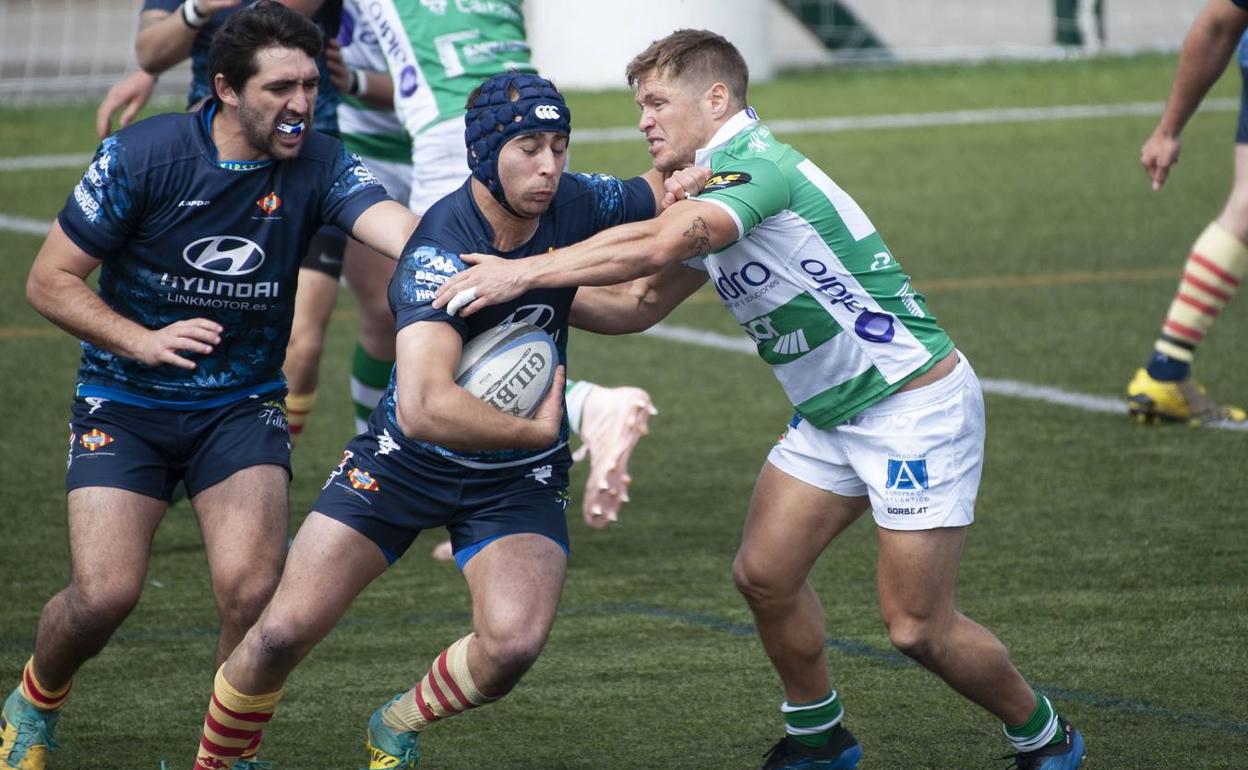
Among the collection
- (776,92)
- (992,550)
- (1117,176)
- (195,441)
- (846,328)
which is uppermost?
(846,328)

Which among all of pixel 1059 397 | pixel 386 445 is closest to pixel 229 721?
pixel 386 445

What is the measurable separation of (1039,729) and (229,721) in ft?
6.93

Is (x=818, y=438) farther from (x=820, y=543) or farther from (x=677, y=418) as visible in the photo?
(x=677, y=418)

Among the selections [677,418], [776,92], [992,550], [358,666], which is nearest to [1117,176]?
[776,92]

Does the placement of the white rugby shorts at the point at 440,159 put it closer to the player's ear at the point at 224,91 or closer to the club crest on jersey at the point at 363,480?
the player's ear at the point at 224,91

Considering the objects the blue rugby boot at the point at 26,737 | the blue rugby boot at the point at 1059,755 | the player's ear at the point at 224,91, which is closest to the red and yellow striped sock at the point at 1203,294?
the blue rugby boot at the point at 1059,755

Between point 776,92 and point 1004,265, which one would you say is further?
point 776,92

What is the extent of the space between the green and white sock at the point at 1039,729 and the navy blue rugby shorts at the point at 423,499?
4.30ft

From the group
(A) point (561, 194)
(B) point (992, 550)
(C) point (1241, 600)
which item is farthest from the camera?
(B) point (992, 550)

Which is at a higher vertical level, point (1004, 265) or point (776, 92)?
point (1004, 265)

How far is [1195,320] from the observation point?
862 centimetres

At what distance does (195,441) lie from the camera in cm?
509

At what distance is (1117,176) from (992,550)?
9.26 meters

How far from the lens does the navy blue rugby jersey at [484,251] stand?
4594 millimetres
